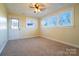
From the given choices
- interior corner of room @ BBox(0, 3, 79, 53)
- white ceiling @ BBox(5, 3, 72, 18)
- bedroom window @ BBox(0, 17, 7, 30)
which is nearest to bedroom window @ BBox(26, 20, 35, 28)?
interior corner of room @ BBox(0, 3, 79, 53)

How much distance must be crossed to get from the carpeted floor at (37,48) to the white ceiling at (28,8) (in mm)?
472

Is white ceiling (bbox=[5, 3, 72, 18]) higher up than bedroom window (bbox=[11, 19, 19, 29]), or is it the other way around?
white ceiling (bbox=[5, 3, 72, 18])

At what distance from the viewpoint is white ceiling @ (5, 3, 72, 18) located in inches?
67.6

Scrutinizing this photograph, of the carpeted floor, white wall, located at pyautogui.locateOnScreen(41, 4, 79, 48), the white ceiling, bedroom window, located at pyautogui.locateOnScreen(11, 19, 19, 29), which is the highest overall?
the white ceiling

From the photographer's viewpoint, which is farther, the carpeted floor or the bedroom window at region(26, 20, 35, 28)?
the bedroom window at region(26, 20, 35, 28)

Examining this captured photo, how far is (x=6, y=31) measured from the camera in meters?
1.84

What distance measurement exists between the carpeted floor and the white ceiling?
1.55 ft

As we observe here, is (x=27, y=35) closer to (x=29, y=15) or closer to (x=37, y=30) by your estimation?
(x=37, y=30)

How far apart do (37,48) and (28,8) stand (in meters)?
0.74

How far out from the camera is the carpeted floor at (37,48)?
5.84ft

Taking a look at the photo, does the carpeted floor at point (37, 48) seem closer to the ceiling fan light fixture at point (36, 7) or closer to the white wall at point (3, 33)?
the white wall at point (3, 33)

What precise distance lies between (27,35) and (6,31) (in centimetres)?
39

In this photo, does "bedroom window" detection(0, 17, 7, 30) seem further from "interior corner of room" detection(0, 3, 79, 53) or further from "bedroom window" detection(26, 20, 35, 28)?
"bedroom window" detection(26, 20, 35, 28)

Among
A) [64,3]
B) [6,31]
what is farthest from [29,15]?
[64,3]
